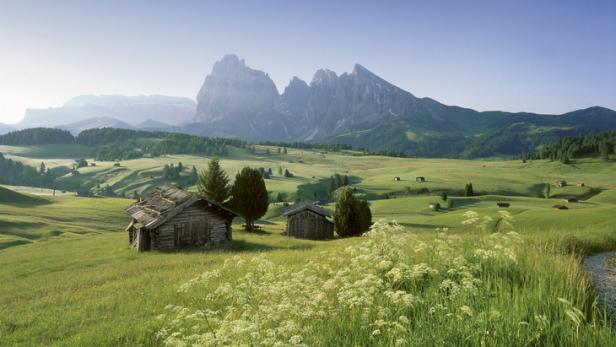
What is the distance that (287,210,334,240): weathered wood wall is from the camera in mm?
65812

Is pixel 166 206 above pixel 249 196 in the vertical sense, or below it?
above

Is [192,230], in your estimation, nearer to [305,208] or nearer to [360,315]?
[305,208]

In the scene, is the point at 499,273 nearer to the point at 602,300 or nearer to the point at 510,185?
the point at 602,300

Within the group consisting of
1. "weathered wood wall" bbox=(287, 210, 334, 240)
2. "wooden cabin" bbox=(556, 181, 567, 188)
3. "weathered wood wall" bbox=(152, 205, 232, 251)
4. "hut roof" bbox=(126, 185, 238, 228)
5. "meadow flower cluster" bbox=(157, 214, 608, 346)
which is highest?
"meadow flower cluster" bbox=(157, 214, 608, 346)

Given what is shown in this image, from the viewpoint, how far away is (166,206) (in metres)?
43.4

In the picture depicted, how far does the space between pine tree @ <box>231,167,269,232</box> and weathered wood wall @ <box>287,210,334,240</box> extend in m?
6.94

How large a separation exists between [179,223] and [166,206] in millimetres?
2987

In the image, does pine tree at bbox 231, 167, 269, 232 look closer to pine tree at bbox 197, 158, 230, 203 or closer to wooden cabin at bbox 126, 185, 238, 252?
pine tree at bbox 197, 158, 230, 203

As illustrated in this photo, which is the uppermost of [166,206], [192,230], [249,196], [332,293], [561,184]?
[332,293]

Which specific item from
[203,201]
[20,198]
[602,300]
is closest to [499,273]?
[602,300]

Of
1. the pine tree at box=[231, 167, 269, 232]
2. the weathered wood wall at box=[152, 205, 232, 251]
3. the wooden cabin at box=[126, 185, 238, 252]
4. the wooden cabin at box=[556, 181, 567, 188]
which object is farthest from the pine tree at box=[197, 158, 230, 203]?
the wooden cabin at box=[556, 181, 567, 188]

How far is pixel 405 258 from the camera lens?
9.48 m

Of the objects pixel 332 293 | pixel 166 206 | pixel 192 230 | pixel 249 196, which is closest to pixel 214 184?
pixel 249 196

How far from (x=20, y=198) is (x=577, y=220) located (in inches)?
4467
